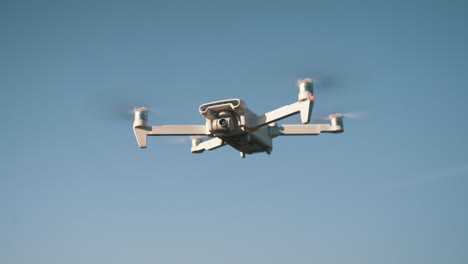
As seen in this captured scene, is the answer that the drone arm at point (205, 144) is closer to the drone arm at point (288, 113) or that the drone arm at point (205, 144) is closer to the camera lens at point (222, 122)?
the camera lens at point (222, 122)

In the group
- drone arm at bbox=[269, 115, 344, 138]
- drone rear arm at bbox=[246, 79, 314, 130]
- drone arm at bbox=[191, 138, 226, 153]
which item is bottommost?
drone arm at bbox=[191, 138, 226, 153]

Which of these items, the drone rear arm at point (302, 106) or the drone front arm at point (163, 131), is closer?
the drone rear arm at point (302, 106)

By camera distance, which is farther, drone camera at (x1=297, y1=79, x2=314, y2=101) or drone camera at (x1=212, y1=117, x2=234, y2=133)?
drone camera at (x1=212, y1=117, x2=234, y2=133)

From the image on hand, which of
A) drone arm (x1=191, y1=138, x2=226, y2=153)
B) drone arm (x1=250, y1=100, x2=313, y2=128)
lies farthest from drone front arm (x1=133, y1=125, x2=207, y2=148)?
drone arm (x1=250, y1=100, x2=313, y2=128)

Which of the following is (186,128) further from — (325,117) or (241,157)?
(325,117)

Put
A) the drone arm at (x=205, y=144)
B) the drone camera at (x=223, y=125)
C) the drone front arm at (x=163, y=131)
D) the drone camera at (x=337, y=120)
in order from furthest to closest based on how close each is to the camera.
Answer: the drone arm at (x=205, y=144)
the drone camera at (x=337, y=120)
the drone front arm at (x=163, y=131)
the drone camera at (x=223, y=125)

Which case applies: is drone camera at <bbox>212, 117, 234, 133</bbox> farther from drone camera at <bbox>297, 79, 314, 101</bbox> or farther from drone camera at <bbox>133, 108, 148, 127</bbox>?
drone camera at <bbox>133, 108, 148, 127</bbox>

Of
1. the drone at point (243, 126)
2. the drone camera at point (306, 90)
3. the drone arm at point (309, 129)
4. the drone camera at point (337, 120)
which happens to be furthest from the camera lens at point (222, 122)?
the drone camera at point (337, 120)
